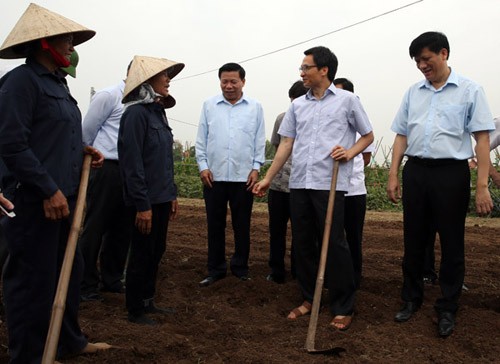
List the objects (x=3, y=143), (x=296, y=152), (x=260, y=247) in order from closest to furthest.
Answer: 1. (x=3, y=143)
2. (x=296, y=152)
3. (x=260, y=247)

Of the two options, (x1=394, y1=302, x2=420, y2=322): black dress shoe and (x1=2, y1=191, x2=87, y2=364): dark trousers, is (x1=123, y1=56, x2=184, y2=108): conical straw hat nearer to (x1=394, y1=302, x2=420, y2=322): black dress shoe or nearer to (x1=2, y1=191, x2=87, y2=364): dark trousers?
(x1=2, y1=191, x2=87, y2=364): dark trousers

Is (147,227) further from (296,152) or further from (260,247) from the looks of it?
(260,247)

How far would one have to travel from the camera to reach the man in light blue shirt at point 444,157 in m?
3.80

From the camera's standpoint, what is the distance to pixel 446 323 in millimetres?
3824

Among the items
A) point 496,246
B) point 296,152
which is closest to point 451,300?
point 296,152

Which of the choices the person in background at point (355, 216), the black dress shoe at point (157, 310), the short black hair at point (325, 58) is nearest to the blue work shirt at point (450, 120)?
the short black hair at point (325, 58)

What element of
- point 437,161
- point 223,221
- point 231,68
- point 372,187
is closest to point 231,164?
point 223,221

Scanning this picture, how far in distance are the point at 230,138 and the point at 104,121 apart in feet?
3.94

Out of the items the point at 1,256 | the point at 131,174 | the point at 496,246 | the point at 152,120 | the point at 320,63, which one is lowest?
the point at 496,246

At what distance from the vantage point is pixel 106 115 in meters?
4.61

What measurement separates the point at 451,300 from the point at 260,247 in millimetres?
3514

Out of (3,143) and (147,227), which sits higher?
(3,143)

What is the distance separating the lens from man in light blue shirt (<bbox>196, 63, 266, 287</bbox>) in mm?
5191

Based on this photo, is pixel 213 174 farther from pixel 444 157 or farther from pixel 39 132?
pixel 39 132
